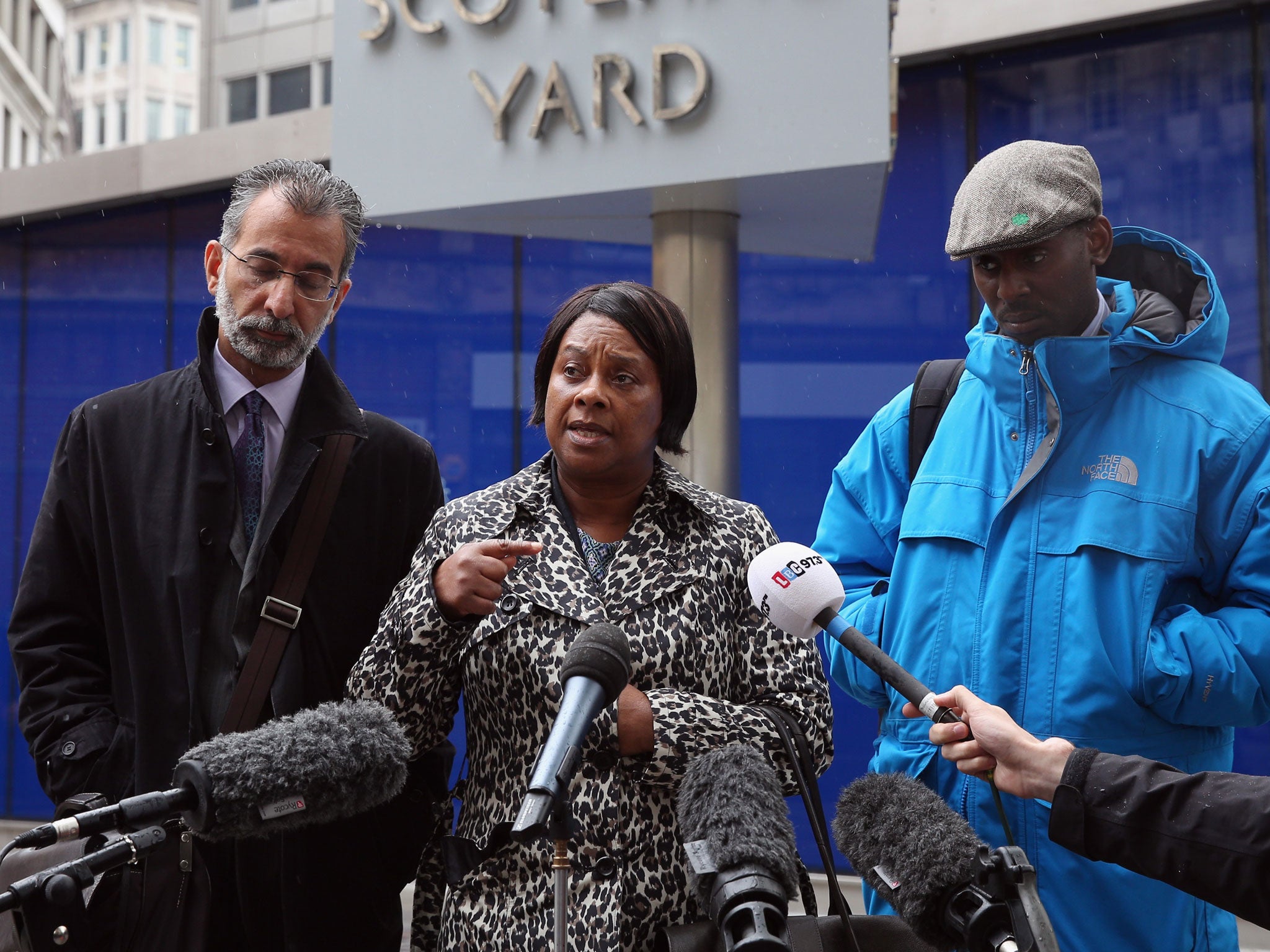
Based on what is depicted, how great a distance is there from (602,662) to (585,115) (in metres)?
4.52

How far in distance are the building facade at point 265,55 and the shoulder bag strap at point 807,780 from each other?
15.0 meters

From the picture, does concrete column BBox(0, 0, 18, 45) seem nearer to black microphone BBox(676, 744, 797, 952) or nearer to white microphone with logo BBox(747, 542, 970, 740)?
white microphone with logo BBox(747, 542, 970, 740)

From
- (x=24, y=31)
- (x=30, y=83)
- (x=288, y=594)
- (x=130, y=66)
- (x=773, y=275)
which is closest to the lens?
(x=288, y=594)

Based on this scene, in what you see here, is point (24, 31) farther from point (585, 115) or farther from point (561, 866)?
point (561, 866)

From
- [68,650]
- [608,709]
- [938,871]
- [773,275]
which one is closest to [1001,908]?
[938,871]

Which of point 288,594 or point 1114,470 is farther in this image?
point 288,594

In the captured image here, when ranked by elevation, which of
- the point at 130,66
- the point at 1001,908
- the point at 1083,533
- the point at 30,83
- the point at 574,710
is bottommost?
the point at 1001,908

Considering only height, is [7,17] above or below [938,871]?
above

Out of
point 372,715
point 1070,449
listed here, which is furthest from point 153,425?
point 1070,449

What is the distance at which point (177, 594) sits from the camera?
2.66m

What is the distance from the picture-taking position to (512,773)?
2.33 m

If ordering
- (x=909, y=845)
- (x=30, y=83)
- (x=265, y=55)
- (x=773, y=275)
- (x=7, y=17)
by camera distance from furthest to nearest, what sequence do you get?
(x=30, y=83), (x=7, y=17), (x=265, y=55), (x=773, y=275), (x=909, y=845)

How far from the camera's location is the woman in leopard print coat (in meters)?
2.23

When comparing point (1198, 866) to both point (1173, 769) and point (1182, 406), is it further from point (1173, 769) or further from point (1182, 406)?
point (1182, 406)
